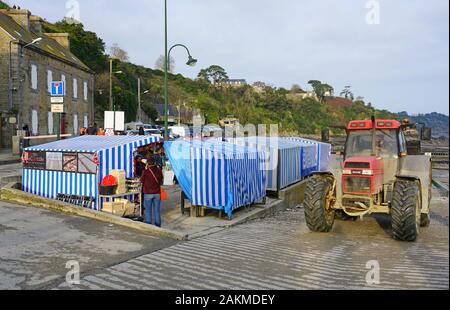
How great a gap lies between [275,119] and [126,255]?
89879mm

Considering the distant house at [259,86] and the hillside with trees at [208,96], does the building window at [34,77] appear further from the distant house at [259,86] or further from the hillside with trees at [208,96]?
the distant house at [259,86]

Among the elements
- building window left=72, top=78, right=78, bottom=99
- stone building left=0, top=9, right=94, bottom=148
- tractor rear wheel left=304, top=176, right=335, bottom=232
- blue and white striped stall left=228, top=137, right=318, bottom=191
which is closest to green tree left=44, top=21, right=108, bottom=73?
stone building left=0, top=9, right=94, bottom=148

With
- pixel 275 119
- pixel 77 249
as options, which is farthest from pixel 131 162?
pixel 275 119

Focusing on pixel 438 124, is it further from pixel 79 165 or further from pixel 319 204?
pixel 79 165

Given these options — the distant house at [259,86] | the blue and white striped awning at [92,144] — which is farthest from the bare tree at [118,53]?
the blue and white striped awning at [92,144]

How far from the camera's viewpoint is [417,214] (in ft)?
28.5

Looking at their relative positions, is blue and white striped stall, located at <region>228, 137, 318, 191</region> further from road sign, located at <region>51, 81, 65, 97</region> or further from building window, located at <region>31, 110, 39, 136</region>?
building window, located at <region>31, 110, 39, 136</region>

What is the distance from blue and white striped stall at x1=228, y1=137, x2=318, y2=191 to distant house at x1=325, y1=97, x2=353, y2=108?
381 ft

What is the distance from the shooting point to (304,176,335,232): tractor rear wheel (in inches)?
348

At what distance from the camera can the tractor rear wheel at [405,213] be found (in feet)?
26.3

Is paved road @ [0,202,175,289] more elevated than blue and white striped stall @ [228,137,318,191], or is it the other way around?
blue and white striped stall @ [228,137,318,191]

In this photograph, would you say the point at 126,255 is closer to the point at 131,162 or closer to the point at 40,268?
the point at 40,268

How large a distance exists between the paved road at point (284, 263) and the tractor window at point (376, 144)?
5.95ft
